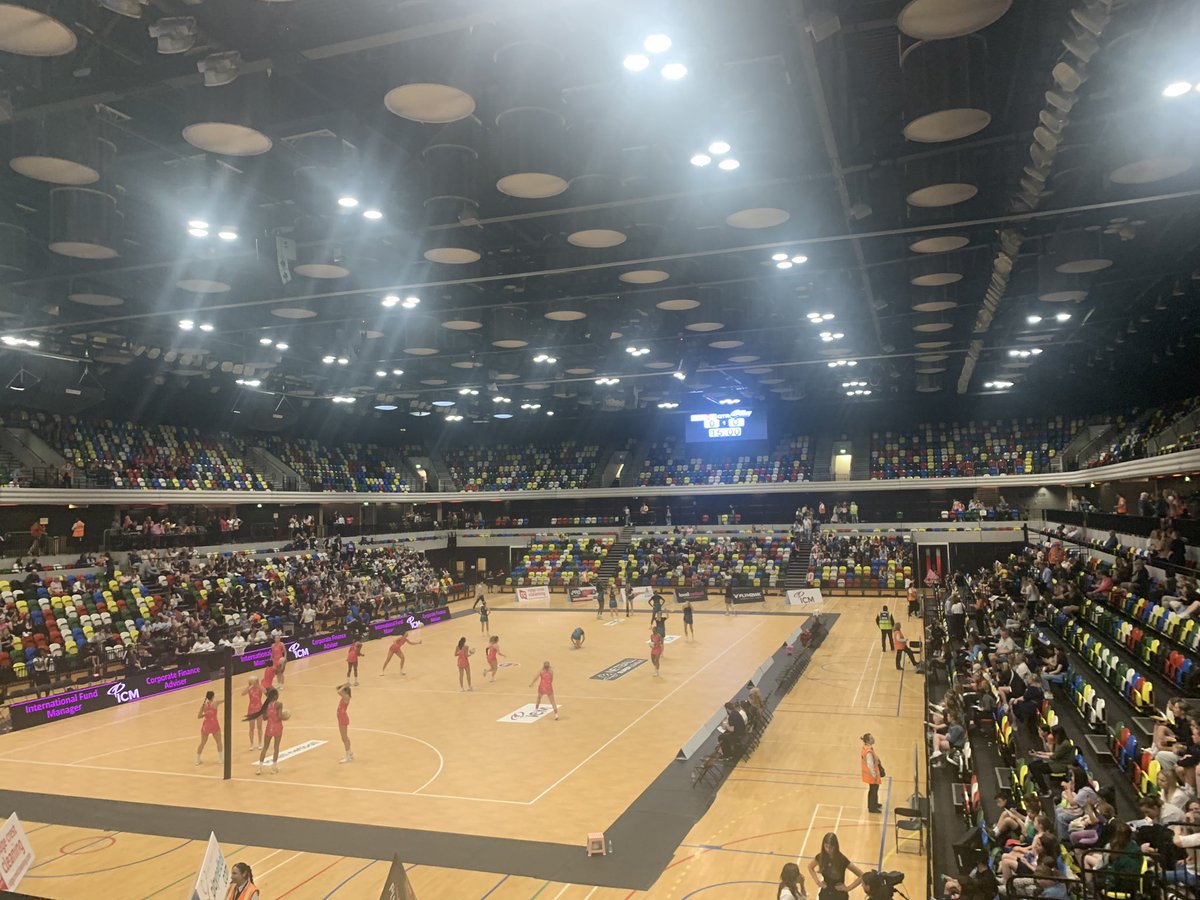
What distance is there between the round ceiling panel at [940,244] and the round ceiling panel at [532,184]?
7.16 meters

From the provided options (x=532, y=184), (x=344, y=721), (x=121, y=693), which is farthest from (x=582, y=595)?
(x=532, y=184)

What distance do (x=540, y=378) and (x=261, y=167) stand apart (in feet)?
59.2

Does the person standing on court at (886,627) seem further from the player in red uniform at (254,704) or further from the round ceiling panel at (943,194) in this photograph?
the player in red uniform at (254,704)

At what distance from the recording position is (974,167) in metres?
12.6

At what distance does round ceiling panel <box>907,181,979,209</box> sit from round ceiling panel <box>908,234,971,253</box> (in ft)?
6.11

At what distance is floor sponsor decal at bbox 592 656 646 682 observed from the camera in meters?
25.4

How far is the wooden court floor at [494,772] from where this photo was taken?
39.1ft

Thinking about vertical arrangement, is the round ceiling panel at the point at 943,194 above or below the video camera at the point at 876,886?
above

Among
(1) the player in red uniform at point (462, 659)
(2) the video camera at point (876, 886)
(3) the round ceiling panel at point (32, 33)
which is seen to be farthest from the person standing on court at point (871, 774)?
(3) the round ceiling panel at point (32, 33)

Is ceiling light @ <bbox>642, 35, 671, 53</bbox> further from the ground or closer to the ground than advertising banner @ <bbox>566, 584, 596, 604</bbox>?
further from the ground

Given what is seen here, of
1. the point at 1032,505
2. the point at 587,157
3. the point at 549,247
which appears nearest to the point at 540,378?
the point at 549,247

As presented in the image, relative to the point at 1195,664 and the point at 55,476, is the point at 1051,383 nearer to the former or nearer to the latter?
the point at 1195,664

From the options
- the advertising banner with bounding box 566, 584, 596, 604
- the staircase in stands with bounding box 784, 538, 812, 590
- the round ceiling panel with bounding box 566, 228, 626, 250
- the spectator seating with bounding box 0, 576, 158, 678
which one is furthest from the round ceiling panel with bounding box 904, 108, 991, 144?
the staircase in stands with bounding box 784, 538, 812, 590

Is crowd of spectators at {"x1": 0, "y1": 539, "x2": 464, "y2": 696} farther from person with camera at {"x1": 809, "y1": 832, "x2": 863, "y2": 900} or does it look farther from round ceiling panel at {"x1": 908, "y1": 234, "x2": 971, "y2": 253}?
round ceiling panel at {"x1": 908, "y1": 234, "x2": 971, "y2": 253}
